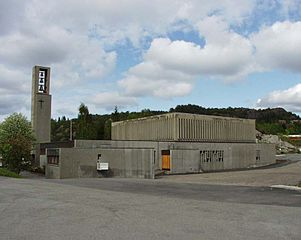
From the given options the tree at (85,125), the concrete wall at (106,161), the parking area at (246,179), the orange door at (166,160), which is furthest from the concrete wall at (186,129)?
the tree at (85,125)

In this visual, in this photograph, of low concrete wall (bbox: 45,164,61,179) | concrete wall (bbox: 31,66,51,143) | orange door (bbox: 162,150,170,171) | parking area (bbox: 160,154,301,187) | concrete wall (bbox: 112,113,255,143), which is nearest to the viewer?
parking area (bbox: 160,154,301,187)

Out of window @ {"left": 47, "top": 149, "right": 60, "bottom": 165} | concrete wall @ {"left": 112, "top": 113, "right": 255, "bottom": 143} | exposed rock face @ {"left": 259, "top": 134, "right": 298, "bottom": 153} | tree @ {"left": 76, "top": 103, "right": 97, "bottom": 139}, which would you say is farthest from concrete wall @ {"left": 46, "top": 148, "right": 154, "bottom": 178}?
exposed rock face @ {"left": 259, "top": 134, "right": 298, "bottom": 153}

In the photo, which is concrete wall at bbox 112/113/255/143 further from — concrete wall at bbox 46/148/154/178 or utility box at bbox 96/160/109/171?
utility box at bbox 96/160/109/171

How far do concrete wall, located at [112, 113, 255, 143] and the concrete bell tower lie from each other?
36.7ft

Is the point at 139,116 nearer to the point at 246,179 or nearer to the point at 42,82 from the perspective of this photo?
the point at 42,82

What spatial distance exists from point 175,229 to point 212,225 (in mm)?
1046

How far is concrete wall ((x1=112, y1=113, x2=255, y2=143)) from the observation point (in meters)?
49.8

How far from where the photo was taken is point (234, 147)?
53.5 m

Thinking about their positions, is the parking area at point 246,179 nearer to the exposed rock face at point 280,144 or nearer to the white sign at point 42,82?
the white sign at point 42,82

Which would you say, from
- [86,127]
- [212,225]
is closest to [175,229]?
[212,225]

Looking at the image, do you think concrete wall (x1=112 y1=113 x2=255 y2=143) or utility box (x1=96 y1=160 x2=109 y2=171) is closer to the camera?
utility box (x1=96 y1=160 x2=109 y2=171)

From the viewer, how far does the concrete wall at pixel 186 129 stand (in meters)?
49.8

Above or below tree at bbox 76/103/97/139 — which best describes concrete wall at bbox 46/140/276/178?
below

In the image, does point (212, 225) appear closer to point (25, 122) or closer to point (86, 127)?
point (25, 122)
